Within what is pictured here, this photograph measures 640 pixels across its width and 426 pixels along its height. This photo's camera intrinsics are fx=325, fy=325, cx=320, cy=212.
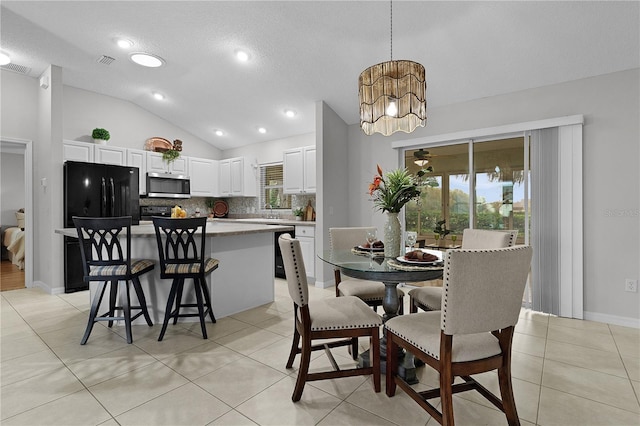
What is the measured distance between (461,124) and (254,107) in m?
3.00

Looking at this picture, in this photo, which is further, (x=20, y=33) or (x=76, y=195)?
(x=76, y=195)

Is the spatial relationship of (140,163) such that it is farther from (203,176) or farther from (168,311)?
(168,311)

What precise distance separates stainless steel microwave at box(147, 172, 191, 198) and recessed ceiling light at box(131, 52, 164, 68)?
1.97 m

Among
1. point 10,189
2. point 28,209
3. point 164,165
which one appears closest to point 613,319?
point 164,165

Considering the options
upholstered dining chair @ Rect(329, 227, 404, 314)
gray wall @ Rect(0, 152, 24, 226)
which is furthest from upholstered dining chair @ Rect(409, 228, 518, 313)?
gray wall @ Rect(0, 152, 24, 226)

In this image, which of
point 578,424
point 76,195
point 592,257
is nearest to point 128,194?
point 76,195

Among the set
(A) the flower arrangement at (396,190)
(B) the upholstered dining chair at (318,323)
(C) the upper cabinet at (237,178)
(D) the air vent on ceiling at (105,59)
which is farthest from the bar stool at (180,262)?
(C) the upper cabinet at (237,178)

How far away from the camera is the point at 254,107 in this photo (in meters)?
5.04

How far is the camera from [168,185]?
5785mm

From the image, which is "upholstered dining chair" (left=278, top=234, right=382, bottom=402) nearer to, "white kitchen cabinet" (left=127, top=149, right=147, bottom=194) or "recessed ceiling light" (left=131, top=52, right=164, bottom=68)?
"recessed ceiling light" (left=131, top=52, right=164, bottom=68)

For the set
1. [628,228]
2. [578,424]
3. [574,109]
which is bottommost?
[578,424]

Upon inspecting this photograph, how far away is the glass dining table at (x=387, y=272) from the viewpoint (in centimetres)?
185

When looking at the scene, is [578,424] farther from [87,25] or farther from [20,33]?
[20,33]

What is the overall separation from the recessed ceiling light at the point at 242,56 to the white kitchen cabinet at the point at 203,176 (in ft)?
9.53
